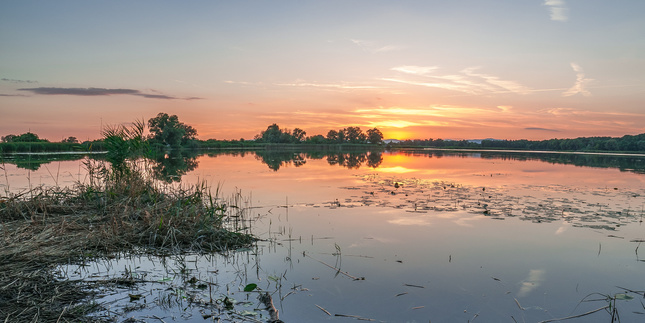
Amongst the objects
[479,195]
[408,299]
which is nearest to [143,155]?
[408,299]

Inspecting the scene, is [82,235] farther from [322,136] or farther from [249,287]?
[322,136]

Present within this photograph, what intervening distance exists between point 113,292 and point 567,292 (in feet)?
21.5

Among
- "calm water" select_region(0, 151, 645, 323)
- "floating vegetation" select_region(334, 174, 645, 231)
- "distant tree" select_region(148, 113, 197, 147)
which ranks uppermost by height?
"distant tree" select_region(148, 113, 197, 147)

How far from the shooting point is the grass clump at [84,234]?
4.04 metres

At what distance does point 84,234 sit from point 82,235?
36 millimetres

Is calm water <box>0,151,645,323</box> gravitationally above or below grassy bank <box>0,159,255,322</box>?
below

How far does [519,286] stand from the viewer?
516 centimetres

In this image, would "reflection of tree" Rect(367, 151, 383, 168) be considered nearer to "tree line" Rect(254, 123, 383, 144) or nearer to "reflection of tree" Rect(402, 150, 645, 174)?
"reflection of tree" Rect(402, 150, 645, 174)

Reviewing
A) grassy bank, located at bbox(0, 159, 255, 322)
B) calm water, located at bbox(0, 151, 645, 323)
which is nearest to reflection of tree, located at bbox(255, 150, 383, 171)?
grassy bank, located at bbox(0, 159, 255, 322)

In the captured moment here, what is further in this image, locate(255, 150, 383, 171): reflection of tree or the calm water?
locate(255, 150, 383, 171): reflection of tree

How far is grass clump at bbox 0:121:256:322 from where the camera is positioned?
4.04 metres

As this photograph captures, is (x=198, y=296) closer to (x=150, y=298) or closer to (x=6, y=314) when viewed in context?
(x=150, y=298)

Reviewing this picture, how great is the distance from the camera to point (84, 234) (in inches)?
259

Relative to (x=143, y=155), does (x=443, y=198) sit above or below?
below
